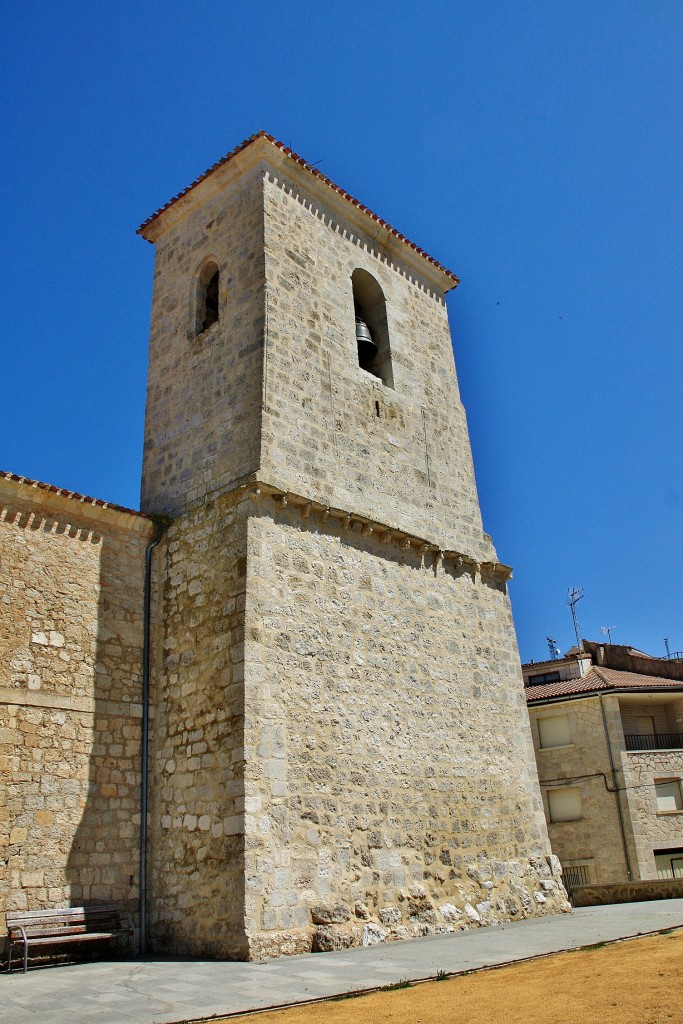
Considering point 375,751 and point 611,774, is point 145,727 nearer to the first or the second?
point 375,751

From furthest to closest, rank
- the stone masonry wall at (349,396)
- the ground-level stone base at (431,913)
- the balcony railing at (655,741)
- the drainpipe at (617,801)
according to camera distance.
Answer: the balcony railing at (655,741) → the drainpipe at (617,801) → the stone masonry wall at (349,396) → the ground-level stone base at (431,913)

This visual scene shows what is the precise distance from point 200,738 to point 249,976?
3.01m

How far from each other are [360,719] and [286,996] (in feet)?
14.4

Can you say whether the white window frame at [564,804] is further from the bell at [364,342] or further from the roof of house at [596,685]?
the bell at [364,342]

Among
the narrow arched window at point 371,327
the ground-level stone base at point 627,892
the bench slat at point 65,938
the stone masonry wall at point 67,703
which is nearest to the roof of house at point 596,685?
the ground-level stone base at point 627,892

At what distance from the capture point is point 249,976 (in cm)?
696

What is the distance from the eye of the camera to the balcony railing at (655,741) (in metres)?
23.5

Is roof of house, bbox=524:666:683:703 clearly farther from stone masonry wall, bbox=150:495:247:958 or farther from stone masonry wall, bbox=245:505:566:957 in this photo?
stone masonry wall, bbox=150:495:247:958

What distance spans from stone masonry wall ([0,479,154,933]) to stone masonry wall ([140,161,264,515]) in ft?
4.41

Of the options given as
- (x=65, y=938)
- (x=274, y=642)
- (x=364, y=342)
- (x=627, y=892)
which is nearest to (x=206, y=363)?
(x=364, y=342)

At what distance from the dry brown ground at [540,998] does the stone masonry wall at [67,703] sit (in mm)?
4511

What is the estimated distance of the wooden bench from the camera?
822cm

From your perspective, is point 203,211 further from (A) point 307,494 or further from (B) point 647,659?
(B) point 647,659

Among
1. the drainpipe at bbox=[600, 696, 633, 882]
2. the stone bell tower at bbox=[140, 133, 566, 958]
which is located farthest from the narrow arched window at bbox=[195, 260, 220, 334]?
the drainpipe at bbox=[600, 696, 633, 882]
